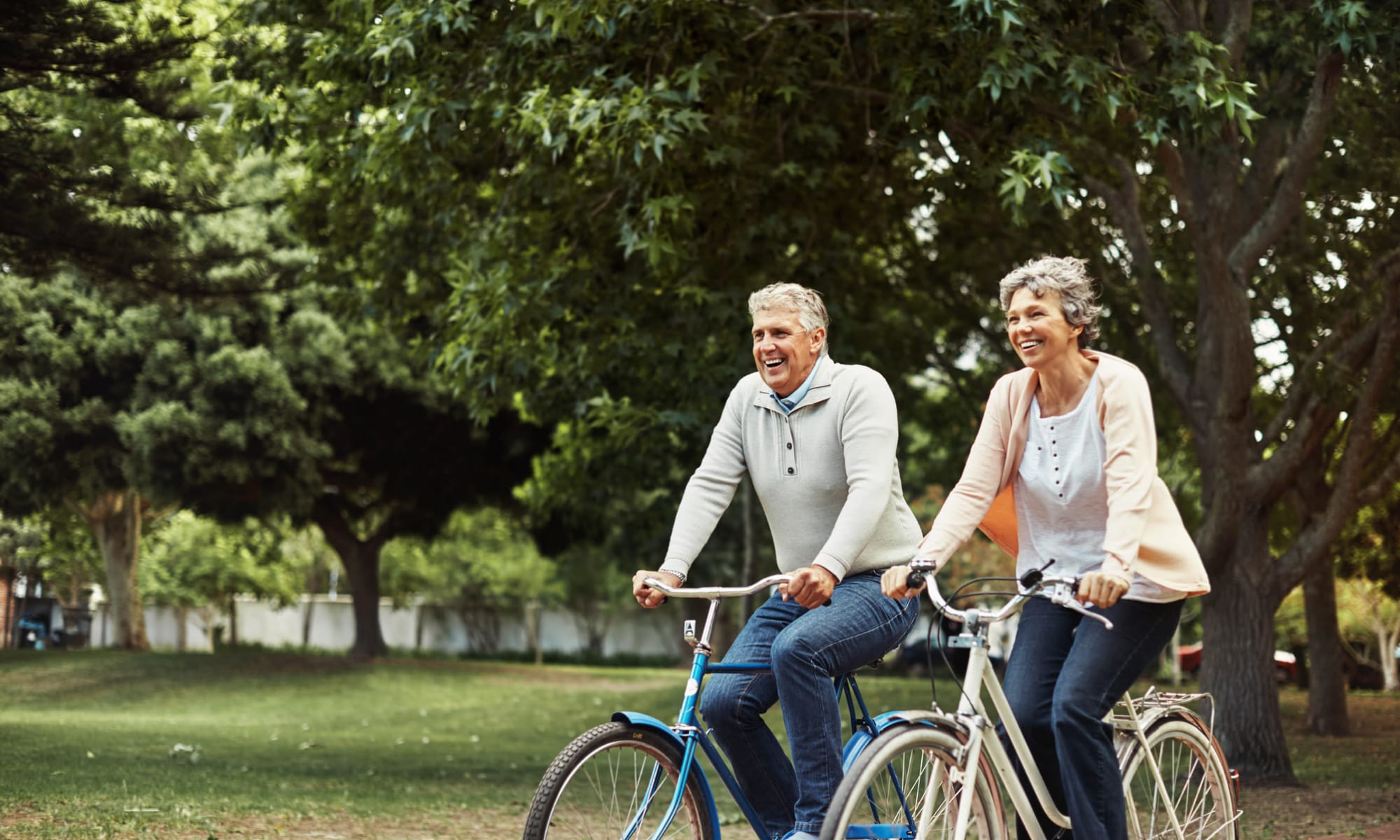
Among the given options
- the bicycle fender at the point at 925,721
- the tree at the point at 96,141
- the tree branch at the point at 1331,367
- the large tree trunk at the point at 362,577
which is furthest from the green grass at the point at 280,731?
the tree branch at the point at 1331,367

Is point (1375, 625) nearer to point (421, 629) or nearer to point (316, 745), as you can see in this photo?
point (316, 745)

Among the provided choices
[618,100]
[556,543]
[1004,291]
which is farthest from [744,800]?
[556,543]

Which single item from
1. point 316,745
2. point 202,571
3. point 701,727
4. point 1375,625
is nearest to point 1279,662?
point 1375,625

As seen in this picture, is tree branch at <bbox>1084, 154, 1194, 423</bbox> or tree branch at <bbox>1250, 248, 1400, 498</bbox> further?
tree branch at <bbox>1084, 154, 1194, 423</bbox>

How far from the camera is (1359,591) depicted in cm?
3008

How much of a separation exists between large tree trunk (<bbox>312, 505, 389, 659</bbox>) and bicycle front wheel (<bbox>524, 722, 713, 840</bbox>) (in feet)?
92.0

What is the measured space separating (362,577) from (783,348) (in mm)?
29055

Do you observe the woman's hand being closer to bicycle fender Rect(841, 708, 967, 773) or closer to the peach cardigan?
the peach cardigan

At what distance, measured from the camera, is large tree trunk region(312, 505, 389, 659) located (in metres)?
31.5

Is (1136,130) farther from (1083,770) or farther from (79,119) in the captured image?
(79,119)

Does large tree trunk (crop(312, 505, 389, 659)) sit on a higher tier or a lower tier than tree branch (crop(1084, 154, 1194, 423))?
lower

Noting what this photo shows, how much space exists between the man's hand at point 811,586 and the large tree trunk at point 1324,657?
1505 centimetres

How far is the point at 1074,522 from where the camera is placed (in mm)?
4223

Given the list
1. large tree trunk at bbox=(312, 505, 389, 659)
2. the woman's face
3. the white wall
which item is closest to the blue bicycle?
the woman's face
